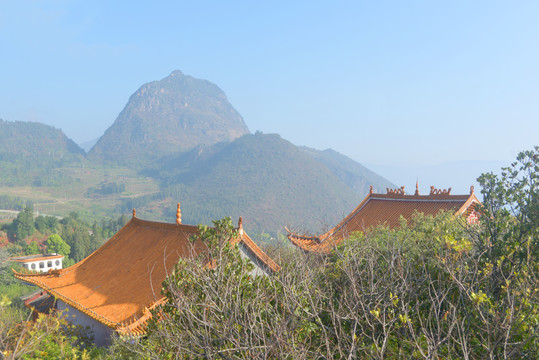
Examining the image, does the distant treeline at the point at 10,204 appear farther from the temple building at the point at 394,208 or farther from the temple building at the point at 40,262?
the temple building at the point at 394,208

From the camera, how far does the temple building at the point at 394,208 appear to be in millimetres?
22344

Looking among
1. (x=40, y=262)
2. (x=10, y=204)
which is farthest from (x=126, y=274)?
(x=10, y=204)

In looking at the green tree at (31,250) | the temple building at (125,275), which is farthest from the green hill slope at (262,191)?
the temple building at (125,275)

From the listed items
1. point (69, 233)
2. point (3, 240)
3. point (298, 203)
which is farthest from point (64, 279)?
point (298, 203)

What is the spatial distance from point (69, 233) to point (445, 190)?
58.3 meters

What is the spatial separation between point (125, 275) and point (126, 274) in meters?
0.05

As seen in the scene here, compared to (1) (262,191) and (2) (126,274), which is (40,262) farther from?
(1) (262,191)

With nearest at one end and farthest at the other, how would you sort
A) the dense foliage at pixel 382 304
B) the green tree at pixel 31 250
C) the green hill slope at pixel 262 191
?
the dense foliage at pixel 382 304, the green tree at pixel 31 250, the green hill slope at pixel 262 191

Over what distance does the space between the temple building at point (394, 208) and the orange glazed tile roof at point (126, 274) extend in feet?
25.8

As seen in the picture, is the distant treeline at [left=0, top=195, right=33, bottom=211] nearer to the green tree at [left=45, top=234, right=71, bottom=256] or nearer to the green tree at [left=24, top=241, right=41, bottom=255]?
the green tree at [left=24, top=241, right=41, bottom=255]

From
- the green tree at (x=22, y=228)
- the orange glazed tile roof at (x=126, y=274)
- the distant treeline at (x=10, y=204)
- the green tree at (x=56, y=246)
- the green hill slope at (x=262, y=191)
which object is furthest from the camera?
the green hill slope at (x=262, y=191)

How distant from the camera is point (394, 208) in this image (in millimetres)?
24969

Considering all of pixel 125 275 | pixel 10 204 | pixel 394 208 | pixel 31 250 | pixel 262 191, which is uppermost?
pixel 394 208

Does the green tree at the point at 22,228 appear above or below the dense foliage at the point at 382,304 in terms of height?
below
